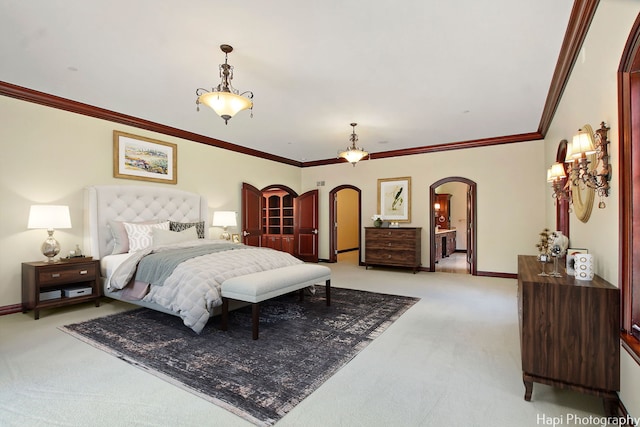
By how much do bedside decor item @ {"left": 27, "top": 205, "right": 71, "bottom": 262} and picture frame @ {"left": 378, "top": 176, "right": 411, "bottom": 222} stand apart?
5881 mm

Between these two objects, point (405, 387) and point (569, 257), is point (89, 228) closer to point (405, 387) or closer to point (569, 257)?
point (405, 387)

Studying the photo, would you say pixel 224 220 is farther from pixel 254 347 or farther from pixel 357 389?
pixel 357 389

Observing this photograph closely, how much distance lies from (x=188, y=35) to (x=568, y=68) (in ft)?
11.6

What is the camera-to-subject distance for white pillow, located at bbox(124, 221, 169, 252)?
4577 millimetres

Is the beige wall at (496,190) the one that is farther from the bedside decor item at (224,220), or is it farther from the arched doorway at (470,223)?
the bedside decor item at (224,220)

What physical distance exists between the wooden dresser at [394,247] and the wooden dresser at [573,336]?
15.3 ft

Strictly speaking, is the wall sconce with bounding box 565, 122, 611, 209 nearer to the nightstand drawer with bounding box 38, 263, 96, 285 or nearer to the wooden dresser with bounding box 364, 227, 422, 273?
the wooden dresser with bounding box 364, 227, 422, 273

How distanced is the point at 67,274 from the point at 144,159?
2.08 meters

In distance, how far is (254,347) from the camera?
2.92m

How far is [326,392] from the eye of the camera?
2193 millimetres

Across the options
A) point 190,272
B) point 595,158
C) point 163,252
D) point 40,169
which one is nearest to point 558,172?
point 595,158

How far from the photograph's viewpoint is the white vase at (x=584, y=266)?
84.0 inches

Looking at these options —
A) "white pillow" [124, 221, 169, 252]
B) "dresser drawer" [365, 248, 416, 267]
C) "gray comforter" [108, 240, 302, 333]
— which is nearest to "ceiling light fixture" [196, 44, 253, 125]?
"gray comforter" [108, 240, 302, 333]

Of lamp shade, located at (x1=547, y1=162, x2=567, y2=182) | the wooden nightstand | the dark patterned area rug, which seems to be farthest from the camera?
the wooden nightstand
